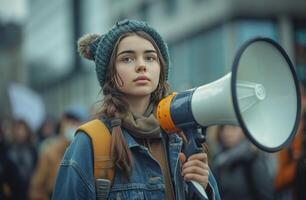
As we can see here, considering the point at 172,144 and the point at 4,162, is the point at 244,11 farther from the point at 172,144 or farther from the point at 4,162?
the point at 172,144

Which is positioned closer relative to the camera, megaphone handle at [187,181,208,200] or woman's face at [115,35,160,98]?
megaphone handle at [187,181,208,200]

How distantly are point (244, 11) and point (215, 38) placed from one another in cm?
145

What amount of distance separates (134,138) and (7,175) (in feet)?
14.0

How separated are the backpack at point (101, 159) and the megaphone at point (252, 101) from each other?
22 cm

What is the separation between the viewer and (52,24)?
199 ft

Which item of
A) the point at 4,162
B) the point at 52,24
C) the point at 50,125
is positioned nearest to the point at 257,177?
the point at 4,162

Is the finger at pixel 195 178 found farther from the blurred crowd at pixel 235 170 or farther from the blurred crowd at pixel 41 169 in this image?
the blurred crowd at pixel 41 169

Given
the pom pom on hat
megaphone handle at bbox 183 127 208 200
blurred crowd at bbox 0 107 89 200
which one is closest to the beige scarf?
megaphone handle at bbox 183 127 208 200

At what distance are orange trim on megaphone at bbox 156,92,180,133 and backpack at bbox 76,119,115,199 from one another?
0.20 m

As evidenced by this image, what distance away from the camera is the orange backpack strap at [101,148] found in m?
2.75

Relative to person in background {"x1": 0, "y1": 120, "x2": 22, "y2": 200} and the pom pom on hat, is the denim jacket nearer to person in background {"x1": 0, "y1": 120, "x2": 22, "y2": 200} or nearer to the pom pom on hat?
the pom pom on hat

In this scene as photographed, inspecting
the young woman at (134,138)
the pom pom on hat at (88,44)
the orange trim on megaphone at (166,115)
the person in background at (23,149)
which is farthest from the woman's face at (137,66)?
the person in background at (23,149)

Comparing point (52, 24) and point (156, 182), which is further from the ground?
point (52, 24)

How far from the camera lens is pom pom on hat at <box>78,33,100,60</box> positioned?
123 inches
